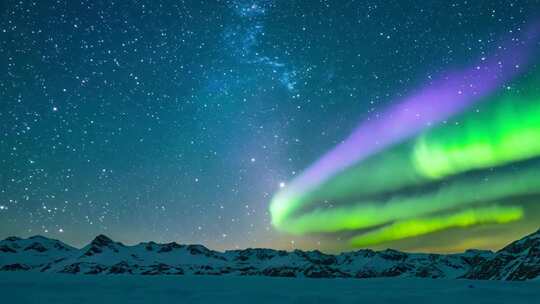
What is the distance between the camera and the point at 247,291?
6637mm

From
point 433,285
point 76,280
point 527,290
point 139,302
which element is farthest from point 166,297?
point 527,290

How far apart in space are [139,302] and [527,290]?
5326 millimetres

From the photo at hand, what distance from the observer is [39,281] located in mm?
6977

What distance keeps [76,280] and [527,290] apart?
6.69 metres

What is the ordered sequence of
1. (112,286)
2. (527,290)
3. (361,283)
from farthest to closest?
(361,283) → (112,286) → (527,290)

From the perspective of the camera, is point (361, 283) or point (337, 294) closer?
point (337, 294)

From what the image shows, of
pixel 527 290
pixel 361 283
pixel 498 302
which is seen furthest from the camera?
pixel 361 283

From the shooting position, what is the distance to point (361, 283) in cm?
734

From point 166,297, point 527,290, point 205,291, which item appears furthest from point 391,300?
point 166,297

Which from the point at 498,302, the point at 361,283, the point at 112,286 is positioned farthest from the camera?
the point at 361,283

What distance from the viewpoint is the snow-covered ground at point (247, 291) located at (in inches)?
241

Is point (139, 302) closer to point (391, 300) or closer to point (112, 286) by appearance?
point (112, 286)

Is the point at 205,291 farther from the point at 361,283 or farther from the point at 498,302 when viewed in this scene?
the point at 498,302

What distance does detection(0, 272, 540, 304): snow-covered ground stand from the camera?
6121 mm
